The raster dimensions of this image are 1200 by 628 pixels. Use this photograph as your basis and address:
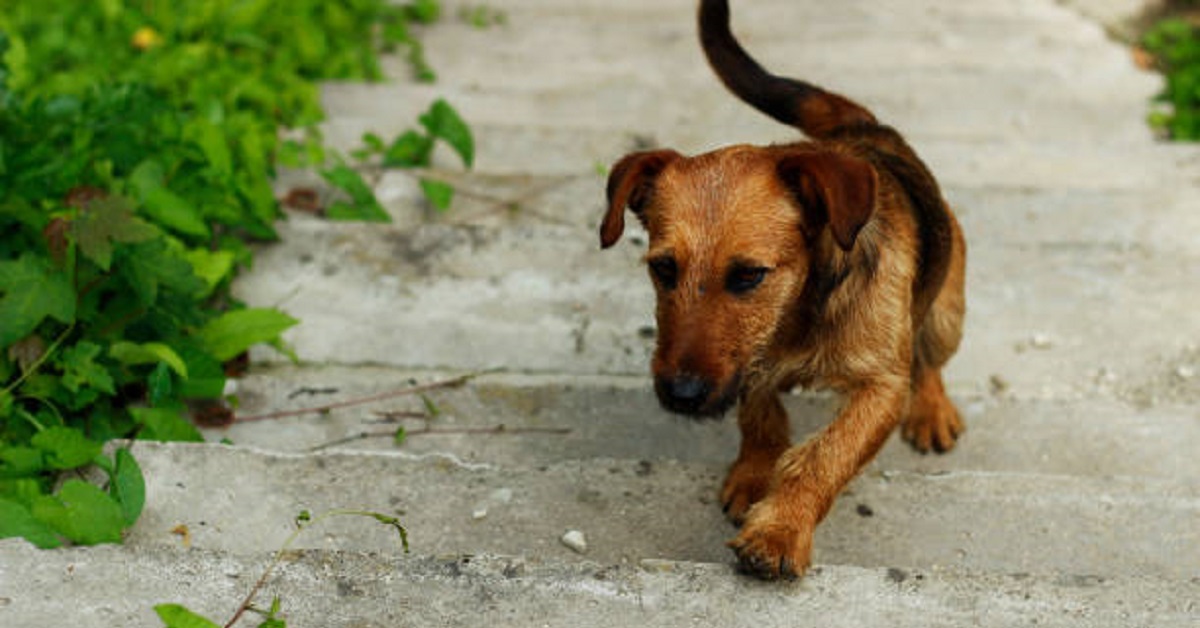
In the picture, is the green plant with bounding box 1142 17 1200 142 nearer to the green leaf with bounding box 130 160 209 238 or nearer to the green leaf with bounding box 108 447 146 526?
the green leaf with bounding box 130 160 209 238

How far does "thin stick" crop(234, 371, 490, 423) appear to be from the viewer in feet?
12.9

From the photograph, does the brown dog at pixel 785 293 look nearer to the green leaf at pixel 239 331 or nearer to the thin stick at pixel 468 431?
the thin stick at pixel 468 431

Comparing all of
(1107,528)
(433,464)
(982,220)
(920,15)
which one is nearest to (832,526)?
(1107,528)

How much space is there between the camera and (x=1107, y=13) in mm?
8367

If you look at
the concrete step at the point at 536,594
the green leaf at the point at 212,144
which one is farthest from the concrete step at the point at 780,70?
the concrete step at the point at 536,594

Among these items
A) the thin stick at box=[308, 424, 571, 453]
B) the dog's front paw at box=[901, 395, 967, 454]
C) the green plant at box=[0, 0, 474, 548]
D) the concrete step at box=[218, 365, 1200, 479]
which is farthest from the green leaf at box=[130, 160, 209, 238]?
the dog's front paw at box=[901, 395, 967, 454]

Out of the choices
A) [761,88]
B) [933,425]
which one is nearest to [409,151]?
[761,88]

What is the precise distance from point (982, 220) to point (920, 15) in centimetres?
359

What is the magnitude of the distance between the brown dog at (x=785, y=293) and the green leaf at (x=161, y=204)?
1.62 m

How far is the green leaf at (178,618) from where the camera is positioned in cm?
243

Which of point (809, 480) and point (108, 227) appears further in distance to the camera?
point (108, 227)

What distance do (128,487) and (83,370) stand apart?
2.34 ft

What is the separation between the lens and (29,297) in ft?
11.5

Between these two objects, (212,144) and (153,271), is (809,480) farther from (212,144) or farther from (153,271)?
(212,144)
